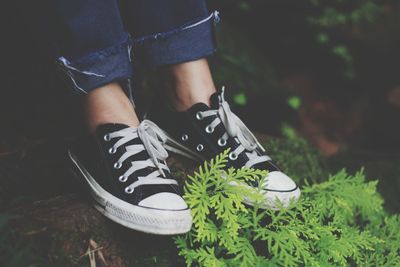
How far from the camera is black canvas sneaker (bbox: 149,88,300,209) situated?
1.67 metres

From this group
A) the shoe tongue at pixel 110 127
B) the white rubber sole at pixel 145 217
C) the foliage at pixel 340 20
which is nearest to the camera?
the white rubber sole at pixel 145 217

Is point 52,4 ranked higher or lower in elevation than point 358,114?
higher

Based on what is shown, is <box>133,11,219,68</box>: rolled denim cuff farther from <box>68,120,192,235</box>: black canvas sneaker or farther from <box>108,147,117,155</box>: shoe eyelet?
<box>108,147,117,155</box>: shoe eyelet

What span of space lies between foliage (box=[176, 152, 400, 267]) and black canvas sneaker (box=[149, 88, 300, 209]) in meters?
0.05

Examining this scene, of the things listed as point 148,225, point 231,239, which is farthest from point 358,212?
→ point 148,225

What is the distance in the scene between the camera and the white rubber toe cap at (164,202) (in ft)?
4.85

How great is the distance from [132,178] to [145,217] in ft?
0.58

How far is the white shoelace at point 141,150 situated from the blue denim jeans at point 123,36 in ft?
0.74

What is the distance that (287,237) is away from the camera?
158 cm

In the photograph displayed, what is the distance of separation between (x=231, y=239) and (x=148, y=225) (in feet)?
1.05

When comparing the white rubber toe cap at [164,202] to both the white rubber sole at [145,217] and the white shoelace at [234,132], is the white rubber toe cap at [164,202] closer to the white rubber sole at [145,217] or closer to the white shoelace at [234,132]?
the white rubber sole at [145,217]

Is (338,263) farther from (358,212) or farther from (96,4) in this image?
(96,4)

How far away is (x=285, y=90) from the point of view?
12.8ft

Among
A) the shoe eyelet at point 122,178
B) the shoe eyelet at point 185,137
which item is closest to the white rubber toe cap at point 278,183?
the shoe eyelet at point 185,137
